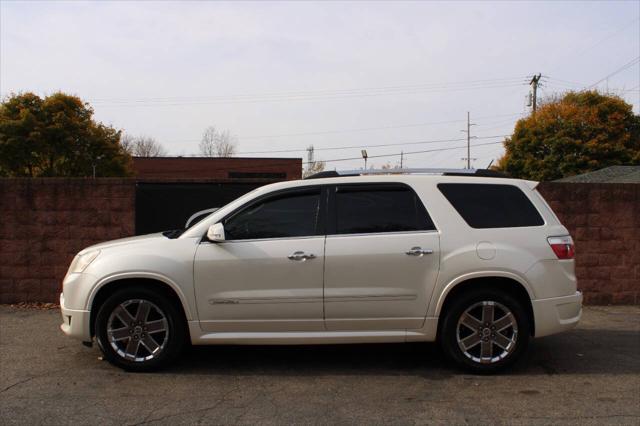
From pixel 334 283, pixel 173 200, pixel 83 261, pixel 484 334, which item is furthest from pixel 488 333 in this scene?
pixel 173 200

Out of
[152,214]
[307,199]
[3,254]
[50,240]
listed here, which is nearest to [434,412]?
[307,199]

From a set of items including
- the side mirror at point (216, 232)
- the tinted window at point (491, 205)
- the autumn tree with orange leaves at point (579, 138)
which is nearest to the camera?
the side mirror at point (216, 232)

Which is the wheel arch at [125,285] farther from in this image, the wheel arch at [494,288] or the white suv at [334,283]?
the wheel arch at [494,288]

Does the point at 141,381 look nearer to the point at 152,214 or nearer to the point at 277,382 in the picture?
the point at 277,382

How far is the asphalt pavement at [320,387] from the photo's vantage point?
404cm

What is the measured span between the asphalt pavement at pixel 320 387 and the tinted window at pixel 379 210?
136cm

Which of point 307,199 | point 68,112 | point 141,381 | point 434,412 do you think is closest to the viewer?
point 434,412

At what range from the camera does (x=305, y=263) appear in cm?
485

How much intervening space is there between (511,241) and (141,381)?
11.7 ft

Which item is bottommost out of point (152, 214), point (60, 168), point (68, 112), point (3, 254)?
point (3, 254)

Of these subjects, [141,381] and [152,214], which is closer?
[141,381]

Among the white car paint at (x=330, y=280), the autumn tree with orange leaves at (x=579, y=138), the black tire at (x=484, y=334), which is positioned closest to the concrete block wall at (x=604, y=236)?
the white car paint at (x=330, y=280)

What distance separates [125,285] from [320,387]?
2.04 metres

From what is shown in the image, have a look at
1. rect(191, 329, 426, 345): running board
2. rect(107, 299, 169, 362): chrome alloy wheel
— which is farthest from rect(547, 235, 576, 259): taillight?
rect(107, 299, 169, 362): chrome alloy wheel
